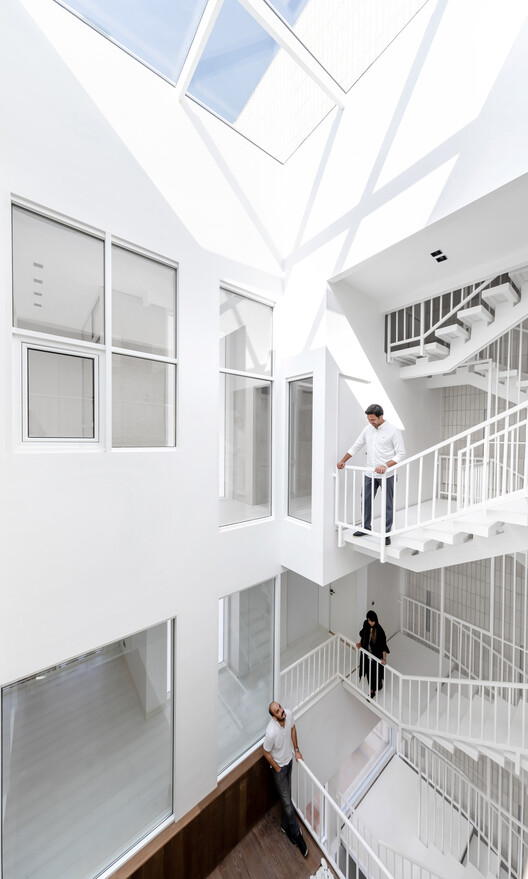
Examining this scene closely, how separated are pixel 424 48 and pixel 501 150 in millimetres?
1201

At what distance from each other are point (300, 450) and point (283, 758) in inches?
123

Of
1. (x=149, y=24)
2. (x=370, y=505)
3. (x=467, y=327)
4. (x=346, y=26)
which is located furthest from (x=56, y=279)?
(x=467, y=327)

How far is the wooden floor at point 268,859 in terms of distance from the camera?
2816 mm

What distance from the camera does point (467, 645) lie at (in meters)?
4.45

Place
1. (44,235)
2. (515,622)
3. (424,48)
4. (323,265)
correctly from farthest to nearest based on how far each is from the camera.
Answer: (515,622), (323,265), (424,48), (44,235)

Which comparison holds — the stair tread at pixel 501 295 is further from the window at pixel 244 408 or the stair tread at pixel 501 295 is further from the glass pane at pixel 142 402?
the glass pane at pixel 142 402

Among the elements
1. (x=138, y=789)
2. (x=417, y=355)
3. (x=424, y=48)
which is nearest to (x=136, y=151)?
(x=424, y=48)

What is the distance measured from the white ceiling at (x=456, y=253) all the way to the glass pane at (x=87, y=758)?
152 inches

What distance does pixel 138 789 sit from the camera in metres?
2.61

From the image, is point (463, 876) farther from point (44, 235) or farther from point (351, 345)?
point (44, 235)

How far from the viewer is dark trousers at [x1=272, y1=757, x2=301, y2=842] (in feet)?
9.86

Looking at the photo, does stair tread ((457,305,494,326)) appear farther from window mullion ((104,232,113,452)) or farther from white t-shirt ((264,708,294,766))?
white t-shirt ((264,708,294,766))

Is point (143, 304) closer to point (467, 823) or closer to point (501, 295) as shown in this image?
point (501, 295)

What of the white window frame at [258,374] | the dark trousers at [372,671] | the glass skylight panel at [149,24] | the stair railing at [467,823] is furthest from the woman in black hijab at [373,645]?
the glass skylight panel at [149,24]
